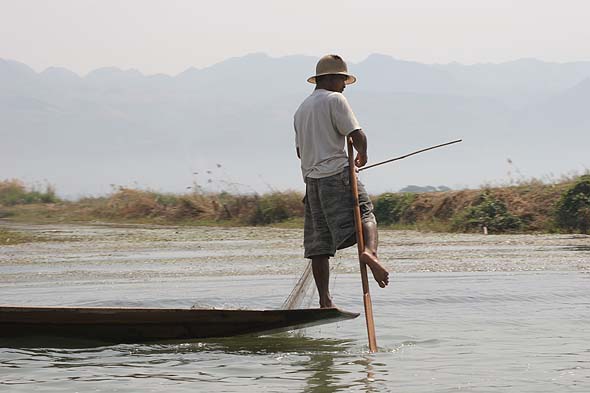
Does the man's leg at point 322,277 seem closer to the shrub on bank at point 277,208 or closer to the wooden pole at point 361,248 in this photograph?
the wooden pole at point 361,248

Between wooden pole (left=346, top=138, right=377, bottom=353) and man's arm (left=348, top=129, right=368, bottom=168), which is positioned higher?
man's arm (left=348, top=129, right=368, bottom=168)

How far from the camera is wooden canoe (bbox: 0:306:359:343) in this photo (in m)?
7.80

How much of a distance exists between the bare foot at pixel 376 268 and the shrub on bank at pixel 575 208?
556 inches

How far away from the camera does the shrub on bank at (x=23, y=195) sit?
3553cm

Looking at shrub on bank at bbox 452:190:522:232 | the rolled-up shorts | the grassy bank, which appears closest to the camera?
the rolled-up shorts

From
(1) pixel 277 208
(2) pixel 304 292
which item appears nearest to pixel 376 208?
(1) pixel 277 208

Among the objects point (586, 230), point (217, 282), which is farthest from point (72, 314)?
point (586, 230)

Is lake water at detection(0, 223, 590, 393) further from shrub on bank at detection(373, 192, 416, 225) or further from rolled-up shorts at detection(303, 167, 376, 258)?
shrub on bank at detection(373, 192, 416, 225)

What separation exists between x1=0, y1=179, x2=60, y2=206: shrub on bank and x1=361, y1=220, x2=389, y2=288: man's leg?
28.6m

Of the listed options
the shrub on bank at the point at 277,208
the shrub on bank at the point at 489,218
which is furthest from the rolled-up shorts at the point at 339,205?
the shrub on bank at the point at 277,208

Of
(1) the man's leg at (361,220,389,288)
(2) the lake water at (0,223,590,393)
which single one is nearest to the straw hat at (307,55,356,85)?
(1) the man's leg at (361,220,389,288)

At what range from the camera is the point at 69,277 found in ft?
45.7

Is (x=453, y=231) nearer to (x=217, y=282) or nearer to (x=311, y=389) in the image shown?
(x=217, y=282)

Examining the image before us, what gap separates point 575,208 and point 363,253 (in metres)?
14.4
